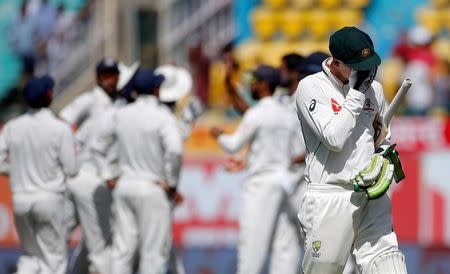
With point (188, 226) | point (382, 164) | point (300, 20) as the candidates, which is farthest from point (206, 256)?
point (382, 164)

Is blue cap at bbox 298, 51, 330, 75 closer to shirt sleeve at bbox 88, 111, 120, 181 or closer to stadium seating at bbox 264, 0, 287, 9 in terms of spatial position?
shirt sleeve at bbox 88, 111, 120, 181

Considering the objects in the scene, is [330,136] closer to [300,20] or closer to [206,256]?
[206,256]

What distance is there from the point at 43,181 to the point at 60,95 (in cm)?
1243

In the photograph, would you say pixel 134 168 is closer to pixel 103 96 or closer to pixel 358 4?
pixel 103 96

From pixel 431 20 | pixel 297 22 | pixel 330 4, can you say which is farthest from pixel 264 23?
pixel 431 20

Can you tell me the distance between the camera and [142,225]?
1208cm

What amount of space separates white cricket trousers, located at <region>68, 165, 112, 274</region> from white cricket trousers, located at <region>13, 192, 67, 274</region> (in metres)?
1.09

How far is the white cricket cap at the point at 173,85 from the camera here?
1285 centimetres

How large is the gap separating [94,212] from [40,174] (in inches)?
57.1

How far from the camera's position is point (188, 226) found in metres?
17.6

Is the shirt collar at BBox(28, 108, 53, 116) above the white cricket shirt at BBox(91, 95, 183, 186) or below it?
above

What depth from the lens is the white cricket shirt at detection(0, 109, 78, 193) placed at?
11.4m

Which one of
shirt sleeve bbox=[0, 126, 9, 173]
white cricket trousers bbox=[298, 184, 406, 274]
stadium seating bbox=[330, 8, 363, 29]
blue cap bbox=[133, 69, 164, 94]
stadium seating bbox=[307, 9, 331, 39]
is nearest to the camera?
white cricket trousers bbox=[298, 184, 406, 274]

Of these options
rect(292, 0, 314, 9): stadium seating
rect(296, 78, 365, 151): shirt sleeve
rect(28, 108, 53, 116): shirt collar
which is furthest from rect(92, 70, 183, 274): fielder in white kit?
rect(292, 0, 314, 9): stadium seating
